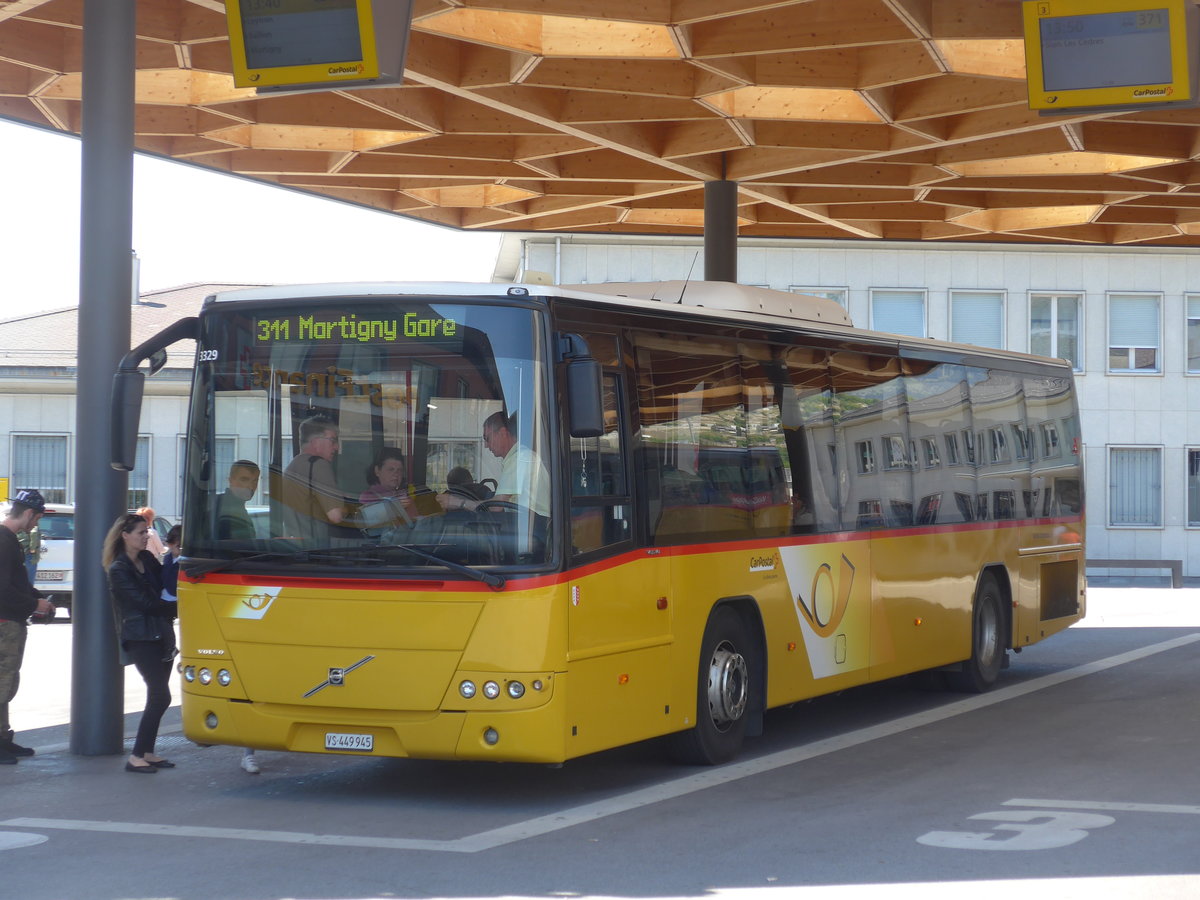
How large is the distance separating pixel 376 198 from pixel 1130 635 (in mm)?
12028

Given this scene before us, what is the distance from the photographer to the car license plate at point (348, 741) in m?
9.60

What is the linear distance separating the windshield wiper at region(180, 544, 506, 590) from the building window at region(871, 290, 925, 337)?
30.6 metres

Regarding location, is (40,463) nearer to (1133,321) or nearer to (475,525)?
(1133,321)

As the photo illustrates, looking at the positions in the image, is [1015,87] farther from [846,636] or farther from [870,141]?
[846,636]

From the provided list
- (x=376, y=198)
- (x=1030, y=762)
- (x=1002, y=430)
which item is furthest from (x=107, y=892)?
Result: (x=376, y=198)

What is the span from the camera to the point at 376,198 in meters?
22.1

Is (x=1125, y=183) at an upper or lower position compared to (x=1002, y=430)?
upper

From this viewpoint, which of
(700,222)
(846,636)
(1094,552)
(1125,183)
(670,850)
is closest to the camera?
(670,850)

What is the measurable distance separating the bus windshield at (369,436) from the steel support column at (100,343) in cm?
188

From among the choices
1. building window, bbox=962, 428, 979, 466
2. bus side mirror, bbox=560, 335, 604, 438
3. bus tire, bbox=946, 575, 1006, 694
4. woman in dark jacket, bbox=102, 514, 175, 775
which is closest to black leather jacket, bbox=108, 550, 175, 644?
woman in dark jacket, bbox=102, 514, 175, 775

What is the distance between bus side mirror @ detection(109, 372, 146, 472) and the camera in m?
9.98

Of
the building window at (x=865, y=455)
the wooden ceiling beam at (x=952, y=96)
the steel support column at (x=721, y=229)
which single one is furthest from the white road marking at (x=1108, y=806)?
the steel support column at (x=721, y=229)

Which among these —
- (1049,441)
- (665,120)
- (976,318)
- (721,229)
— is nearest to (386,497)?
(665,120)

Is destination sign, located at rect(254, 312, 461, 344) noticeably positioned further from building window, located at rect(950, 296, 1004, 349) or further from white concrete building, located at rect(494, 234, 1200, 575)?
building window, located at rect(950, 296, 1004, 349)
